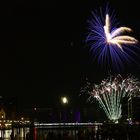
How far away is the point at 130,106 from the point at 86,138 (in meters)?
63.0

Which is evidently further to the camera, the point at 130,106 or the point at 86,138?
the point at 130,106

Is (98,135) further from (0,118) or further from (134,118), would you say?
(0,118)

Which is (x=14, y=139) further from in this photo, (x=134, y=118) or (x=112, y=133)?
(x=134, y=118)

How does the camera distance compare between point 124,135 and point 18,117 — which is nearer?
point 124,135

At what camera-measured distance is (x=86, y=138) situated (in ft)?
106

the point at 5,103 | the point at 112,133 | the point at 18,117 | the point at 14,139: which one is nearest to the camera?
the point at 112,133

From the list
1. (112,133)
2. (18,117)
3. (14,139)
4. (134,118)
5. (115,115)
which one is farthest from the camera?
(18,117)

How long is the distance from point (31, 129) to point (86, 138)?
13.1 feet

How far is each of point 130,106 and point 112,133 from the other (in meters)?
61.7

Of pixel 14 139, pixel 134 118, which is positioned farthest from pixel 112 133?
pixel 134 118

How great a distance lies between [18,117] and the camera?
526 ft

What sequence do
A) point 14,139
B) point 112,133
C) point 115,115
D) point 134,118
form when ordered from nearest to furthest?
point 112,133, point 14,139, point 115,115, point 134,118

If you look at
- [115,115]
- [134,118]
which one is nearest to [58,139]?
[115,115]

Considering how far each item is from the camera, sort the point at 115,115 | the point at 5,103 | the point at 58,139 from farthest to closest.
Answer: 1. the point at 5,103
2. the point at 115,115
3. the point at 58,139
